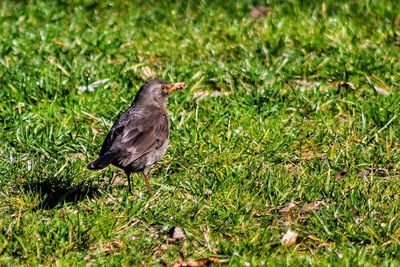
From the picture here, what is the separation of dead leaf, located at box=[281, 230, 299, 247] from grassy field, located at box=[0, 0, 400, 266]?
1 centimetres

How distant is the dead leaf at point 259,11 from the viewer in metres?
10.3

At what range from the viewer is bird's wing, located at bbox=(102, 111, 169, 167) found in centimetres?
669

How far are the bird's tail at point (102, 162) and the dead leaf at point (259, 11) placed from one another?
13.8 feet

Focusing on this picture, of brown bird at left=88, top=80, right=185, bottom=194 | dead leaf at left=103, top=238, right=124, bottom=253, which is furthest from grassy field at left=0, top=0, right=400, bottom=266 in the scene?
brown bird at left=88, top=80, right=185, bottom=194

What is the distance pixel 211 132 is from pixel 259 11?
3000 millimetres

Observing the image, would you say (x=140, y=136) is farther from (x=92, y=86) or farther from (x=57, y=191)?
(x=92, y=86)

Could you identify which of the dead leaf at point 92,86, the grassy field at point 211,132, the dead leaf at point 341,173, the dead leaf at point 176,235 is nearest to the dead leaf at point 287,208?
the grassy field at point 211,132

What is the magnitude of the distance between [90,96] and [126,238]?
8.92 feet

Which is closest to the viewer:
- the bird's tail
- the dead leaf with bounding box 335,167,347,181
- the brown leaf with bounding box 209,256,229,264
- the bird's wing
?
the brown leaf with bounding box 209,256,229,264

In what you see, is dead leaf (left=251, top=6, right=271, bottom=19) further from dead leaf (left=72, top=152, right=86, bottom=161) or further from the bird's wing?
dead leaf (left=72, top=152, right=86, bottom=161)

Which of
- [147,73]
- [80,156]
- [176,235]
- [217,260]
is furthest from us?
[147,73]

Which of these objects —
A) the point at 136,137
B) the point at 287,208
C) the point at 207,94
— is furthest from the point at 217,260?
the point at 207,94

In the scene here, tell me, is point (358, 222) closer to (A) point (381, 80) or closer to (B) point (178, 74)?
(A) point (381, 80)

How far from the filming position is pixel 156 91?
25.0 feet
